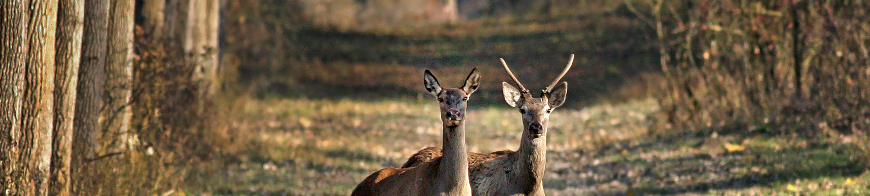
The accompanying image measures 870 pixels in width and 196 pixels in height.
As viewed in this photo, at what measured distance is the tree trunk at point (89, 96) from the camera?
29.4 feet

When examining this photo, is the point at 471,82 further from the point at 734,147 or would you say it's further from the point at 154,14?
the point at 734,147

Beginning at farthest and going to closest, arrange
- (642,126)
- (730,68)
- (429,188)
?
(642,126), (730,68), (429,188)

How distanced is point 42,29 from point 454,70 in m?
32.7

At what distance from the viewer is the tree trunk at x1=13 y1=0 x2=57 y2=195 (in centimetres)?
766

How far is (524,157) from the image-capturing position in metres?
7.95

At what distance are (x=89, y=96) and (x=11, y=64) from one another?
162cm

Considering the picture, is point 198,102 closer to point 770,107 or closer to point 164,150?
point 164,150

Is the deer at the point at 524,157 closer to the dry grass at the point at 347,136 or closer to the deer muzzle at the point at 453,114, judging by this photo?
the deer muzzle at the point at 453,114

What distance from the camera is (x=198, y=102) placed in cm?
1368

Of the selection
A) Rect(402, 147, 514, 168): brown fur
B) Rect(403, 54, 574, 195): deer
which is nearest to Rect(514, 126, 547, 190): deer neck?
Rect(403, 54, 574, 195): deer

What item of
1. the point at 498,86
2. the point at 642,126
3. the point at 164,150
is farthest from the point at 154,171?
the point at 498,86

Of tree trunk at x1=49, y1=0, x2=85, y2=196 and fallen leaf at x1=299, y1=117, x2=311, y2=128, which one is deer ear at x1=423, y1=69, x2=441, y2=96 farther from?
fallen leaf at x1=299, y1=117, x2=311, y2=128

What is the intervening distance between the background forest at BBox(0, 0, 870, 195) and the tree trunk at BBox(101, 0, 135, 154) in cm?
2

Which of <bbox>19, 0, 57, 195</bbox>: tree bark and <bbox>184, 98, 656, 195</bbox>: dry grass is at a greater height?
<bbox>19, 0, 57, 195</bbox>: tree bark
